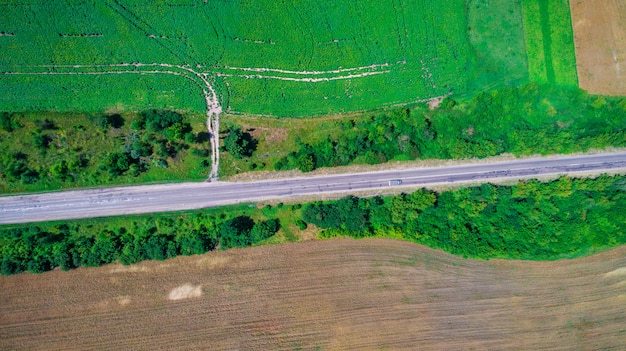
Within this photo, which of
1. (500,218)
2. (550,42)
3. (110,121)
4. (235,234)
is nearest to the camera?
(235,234)

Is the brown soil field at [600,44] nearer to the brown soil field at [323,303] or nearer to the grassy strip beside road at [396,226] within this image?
the grassy strip beside road at [396,226]

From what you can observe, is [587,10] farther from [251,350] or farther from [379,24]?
[251,350]

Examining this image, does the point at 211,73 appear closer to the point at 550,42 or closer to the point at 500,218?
the point at 500,218

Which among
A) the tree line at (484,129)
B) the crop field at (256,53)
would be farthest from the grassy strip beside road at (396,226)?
the crop field at (256,53)

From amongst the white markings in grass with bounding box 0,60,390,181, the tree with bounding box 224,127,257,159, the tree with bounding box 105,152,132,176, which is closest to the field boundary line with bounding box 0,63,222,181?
the white markings in grass with bounding box 0,60,390,181

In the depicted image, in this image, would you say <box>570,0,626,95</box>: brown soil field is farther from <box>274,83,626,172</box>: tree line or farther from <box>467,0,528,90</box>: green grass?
<box>467,0,528,90</box>: green grass

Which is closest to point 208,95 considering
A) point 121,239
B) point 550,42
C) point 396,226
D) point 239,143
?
point 239,143
